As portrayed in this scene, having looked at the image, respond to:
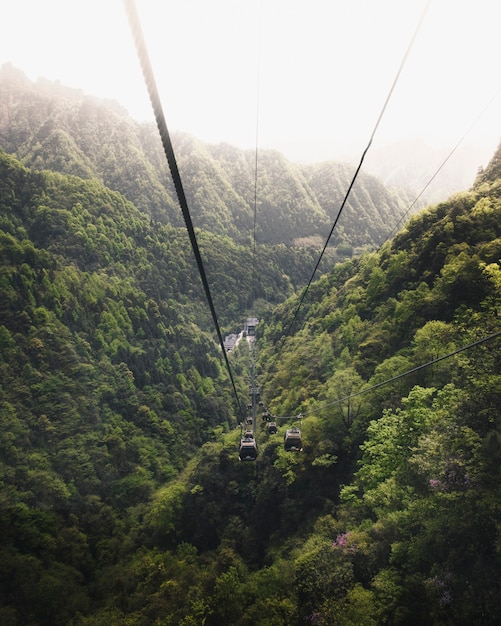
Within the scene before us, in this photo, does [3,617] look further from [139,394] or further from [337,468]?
[139,394]

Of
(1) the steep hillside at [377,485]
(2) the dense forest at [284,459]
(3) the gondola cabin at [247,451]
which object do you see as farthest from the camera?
(3) the gondola cabin at [247,451]

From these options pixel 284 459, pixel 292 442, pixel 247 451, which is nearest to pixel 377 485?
pixel 292 442

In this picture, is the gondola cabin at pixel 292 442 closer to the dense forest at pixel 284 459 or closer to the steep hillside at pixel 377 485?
the steep hillside at pixel 377 485

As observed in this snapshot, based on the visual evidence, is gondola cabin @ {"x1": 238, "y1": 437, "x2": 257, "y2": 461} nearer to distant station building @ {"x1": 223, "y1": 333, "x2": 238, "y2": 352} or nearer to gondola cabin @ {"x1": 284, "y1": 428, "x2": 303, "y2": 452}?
gondola cabin @ {"x1": 284, "y1": 428, "x2": 303, "y2": 452}

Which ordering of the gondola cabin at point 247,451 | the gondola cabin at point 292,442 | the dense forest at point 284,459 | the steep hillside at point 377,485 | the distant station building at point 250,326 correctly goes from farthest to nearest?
the distant station building at point 250,326
the gondola cabin at point 292,442
the gondola cabin at point 247,451
the dense forest at point 284,459
the steep hillside at point 377,485

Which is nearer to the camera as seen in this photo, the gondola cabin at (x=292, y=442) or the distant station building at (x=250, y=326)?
the gondola cabin at (x=292, y=442)

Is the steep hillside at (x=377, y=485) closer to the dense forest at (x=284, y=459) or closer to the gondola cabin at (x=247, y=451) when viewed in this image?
the dense forest at (x=284, y=459)

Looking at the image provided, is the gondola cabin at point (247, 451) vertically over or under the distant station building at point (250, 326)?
under

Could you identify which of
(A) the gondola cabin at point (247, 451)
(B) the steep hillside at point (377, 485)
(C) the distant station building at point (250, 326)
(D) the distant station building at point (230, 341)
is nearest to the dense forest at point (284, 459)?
(B) the steep hillside at point (377, 485)
